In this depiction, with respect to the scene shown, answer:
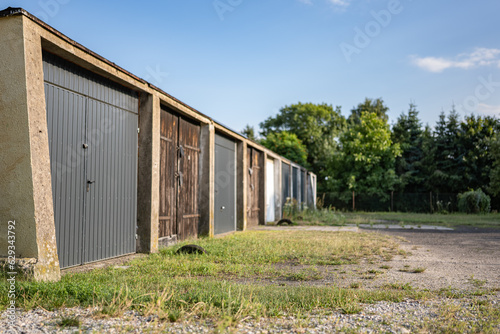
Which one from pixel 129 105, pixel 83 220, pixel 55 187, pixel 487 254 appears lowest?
pixel 487 254

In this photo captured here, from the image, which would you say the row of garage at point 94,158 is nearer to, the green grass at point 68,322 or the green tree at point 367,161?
the green grass at point 68,322

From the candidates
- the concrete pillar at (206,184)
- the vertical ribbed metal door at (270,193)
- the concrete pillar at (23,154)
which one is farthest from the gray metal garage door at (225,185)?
the concrete pillar at (23,154)

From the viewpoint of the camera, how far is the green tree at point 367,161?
89.1 ft

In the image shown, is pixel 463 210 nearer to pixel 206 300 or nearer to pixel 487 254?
pixel 487 254

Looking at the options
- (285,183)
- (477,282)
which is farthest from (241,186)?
(477,282)

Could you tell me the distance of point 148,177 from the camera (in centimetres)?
691

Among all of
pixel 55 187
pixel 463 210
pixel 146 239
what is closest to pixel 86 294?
pixel 55 187

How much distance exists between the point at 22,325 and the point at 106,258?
3166 millimetres

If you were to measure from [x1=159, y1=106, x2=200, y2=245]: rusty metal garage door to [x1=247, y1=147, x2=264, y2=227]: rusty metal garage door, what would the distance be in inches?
163

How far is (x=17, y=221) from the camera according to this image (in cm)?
422

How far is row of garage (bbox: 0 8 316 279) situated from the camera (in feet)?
14.0

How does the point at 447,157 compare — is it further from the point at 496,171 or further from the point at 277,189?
the point at 277,189

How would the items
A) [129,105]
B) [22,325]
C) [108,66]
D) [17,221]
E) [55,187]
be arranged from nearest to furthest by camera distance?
[22,325]
[17,221]
[55,187]
[108,66]
[129,105]

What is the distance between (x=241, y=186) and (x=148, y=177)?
5.44 metres
